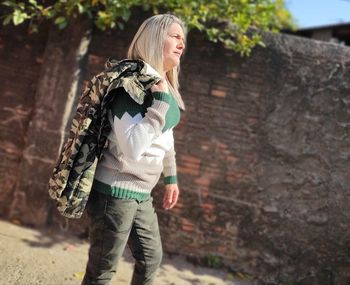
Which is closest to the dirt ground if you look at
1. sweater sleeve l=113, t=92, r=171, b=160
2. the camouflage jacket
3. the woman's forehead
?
the camouflage jacket

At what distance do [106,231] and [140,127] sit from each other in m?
0.56

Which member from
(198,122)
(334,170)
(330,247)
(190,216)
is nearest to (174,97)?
(198,122)

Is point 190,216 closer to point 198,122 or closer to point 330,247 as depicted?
point 198,122

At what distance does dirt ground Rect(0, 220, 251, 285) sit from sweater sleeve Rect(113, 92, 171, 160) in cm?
169

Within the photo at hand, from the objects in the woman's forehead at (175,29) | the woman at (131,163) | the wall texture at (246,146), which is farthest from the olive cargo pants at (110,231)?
the wall texture at (246,146)

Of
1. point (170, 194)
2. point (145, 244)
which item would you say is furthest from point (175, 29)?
point (145, 244)

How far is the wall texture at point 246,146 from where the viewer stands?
11.8 ft

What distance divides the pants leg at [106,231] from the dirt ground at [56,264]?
1.14 meters

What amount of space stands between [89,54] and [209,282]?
7.57 ft

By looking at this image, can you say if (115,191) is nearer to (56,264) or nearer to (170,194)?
(170,194)

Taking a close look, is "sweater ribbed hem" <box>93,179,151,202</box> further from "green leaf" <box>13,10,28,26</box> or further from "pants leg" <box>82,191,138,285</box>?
"green leaf" <box>13,10,28,26</box>

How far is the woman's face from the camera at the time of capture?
2080 millimetres

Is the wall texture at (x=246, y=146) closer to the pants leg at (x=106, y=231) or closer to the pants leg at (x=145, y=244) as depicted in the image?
the pants leg at (x=145, y=244)

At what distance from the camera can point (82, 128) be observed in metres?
1.97
